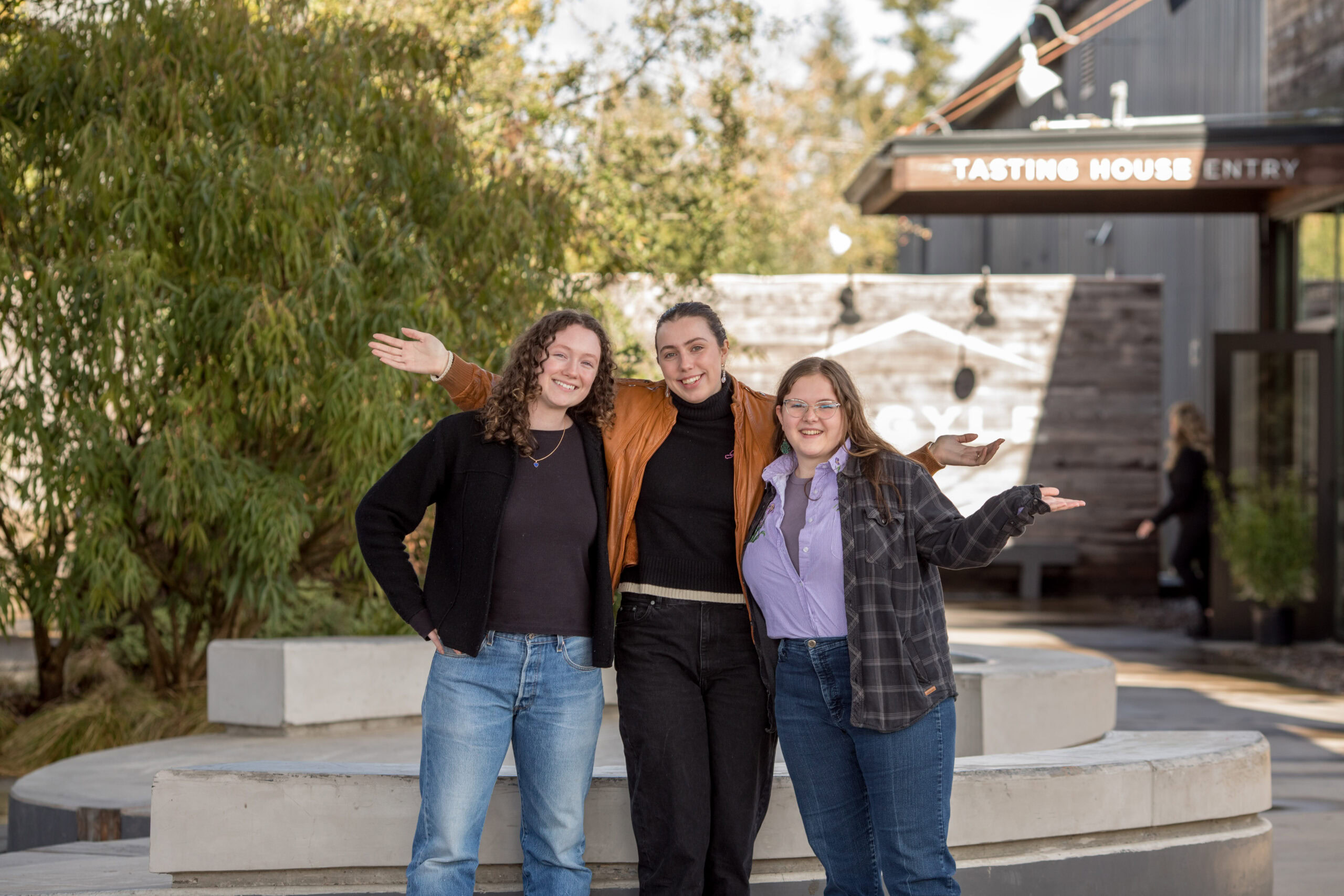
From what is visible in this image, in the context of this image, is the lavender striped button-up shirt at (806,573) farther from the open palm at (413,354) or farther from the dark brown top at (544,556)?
the open palm at (413,354)

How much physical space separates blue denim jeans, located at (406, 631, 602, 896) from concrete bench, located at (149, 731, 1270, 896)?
41cm

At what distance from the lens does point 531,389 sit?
11.2ft

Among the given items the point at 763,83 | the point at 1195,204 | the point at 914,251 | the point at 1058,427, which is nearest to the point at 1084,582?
the point at 1058,427

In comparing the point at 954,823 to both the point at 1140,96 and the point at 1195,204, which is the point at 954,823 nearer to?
the point at 1195,204

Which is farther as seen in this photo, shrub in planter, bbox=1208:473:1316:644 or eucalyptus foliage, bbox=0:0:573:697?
shrub in planter, bbox=1208:473:1316:644

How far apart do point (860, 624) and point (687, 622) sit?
42 cm

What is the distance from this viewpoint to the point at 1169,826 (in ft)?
14.0

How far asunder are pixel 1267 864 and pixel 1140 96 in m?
15.2

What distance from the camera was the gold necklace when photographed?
3383 mm

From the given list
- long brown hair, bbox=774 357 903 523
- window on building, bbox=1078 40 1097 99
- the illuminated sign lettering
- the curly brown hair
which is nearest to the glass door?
the illuminated sign lettering

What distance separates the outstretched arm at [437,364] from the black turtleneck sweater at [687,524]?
462 millimetres

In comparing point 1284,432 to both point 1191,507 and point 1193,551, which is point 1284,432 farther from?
point 1193,551

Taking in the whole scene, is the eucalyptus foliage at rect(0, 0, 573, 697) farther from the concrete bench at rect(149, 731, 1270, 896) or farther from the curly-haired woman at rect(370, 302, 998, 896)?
the curly-haired woman at rect(370, 302, 998, 896)

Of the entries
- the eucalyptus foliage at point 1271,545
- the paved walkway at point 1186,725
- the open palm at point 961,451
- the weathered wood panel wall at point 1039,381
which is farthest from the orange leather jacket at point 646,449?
the weathered wood panel wall at point 1039,381
